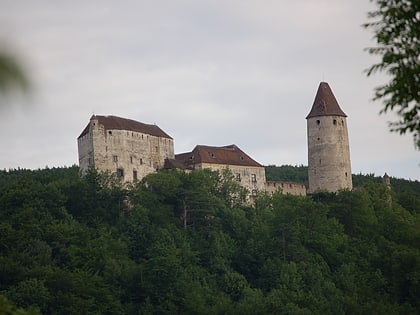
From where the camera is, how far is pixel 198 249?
63719 mm

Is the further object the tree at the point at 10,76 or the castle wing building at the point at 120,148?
the castle wing building at the point at 120,148

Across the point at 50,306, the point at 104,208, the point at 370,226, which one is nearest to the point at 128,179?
the point at 104,208

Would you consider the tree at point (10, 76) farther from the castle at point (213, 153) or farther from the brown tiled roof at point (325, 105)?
the brown tiled roof at point (325, 105)

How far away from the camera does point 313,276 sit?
6197cm

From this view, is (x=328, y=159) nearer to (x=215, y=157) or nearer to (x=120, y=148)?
(x=215, y=157)

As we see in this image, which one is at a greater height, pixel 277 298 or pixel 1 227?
pixel 1 227

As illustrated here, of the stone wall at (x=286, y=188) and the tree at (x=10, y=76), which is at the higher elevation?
the stone wall at (x=286, y=188)

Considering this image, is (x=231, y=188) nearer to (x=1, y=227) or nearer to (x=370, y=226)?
(x=370, y=226)

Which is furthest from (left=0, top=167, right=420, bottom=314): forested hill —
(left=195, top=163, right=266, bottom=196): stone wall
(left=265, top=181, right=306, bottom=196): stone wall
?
(left=265, top=181, right=306, bottom=196): stone wall

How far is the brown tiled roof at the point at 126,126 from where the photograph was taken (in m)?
64.6

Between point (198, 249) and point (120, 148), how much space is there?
7.54 metres

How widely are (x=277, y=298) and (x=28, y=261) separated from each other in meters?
13.4

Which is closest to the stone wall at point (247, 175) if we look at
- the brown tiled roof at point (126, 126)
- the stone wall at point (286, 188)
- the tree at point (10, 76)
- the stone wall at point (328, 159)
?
the stone wall at point (286, 188)

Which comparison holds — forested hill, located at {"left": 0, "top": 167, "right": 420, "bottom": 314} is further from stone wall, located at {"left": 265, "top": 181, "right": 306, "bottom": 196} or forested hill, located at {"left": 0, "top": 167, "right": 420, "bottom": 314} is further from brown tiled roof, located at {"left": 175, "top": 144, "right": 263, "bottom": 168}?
brown tiled roof, located at {"left": 175, "top": 144, "right": 263, "bottom": 168}
